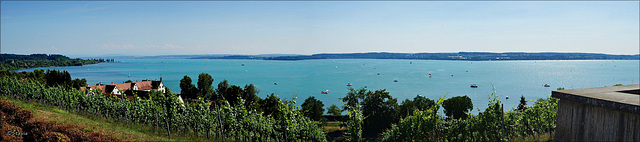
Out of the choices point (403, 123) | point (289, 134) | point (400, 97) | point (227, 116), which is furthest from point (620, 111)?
point (400, 97)

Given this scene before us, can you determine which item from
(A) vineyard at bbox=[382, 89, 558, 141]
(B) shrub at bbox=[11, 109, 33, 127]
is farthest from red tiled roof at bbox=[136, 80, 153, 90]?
(A) vineyard at bbox=[382, 89, 558, 141]

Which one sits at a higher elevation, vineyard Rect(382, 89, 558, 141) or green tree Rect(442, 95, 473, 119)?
vineyard Rect(382, 89, 558, 141)

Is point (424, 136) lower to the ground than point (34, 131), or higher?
lower

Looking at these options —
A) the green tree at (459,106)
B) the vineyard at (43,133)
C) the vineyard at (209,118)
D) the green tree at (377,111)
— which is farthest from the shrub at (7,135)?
the green tree at (459,106)

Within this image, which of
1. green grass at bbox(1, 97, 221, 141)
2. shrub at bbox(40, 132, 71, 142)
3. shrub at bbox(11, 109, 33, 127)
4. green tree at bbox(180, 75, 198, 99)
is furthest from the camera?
green tree at bbox(180, 75, 198, 99)

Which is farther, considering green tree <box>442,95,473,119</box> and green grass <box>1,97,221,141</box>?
green tree <box>442,95,473,119</box>

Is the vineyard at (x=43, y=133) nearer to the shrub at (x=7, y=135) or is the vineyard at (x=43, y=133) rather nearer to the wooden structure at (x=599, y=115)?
the shrub at (x=7, y=135)

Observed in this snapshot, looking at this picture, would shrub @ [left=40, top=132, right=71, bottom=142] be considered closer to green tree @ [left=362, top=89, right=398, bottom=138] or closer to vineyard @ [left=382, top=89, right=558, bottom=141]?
vineyard @ [left=382, top=89, right=558, bottom=141]

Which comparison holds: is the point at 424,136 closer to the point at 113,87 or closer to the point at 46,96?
the point at 46,96

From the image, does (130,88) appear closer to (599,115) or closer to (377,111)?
(377,111)
